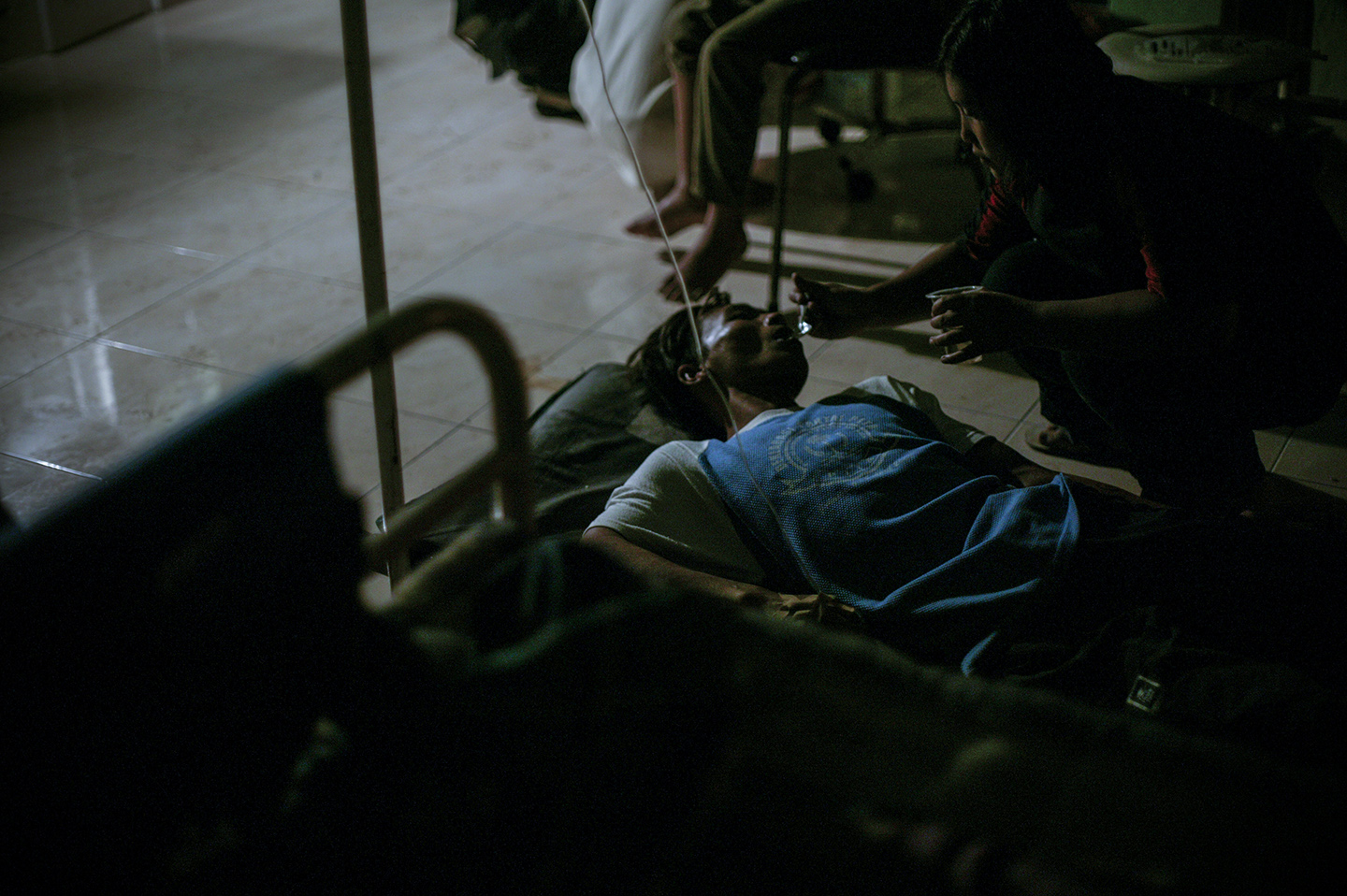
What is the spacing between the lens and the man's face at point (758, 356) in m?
1.76

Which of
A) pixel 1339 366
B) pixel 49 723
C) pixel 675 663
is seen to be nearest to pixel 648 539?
pixel 675 663

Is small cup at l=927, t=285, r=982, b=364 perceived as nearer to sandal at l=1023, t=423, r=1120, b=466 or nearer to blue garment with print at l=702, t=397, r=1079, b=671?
blue garment with print at l=702, t=397, r=1079, b=671

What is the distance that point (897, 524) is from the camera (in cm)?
137

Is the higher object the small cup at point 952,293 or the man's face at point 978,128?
the man's face at point 978,128

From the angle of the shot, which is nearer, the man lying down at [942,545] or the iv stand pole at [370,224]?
the man lying down at [942,545]

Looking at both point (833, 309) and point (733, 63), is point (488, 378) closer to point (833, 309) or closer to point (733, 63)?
point (833, 309)

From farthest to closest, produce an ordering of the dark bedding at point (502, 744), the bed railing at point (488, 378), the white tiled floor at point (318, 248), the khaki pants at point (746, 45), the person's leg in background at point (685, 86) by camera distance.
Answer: the person's leg in background at point (685, 86)
the khaki pants at point (746, 45)
the white tiled floor at point (318, 248)
the bed railing at point (488, 378)
the dark bedding at point (502, 744)

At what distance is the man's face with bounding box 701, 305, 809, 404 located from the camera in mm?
1758

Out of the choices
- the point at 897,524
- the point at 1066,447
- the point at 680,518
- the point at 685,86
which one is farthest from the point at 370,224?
the point at 685,86

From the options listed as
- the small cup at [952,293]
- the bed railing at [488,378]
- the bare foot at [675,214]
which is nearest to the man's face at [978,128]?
the small cup at [952,293]

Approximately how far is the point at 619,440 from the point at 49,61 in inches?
153

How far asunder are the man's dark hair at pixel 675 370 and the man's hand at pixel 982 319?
502mm

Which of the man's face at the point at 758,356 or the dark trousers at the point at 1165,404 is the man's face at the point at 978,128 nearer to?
the dark trousers at the point at 1165,404

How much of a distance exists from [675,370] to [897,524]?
0.68 metres
